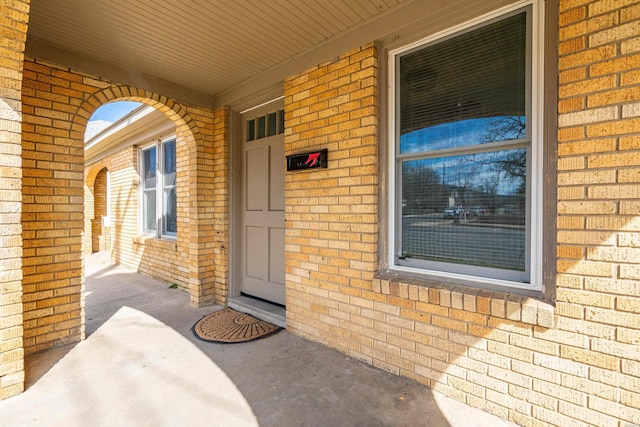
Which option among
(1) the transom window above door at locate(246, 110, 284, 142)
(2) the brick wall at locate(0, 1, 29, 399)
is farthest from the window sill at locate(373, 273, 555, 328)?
(2) the brick wall at locate(0, 1, 29, 399)

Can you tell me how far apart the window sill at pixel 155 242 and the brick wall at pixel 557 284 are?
11.5 feet

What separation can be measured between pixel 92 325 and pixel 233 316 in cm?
153

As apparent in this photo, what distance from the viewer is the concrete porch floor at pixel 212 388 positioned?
75.0 inches

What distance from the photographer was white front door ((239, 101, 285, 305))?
3.61m

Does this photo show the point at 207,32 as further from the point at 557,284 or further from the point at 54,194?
the point at 557,284

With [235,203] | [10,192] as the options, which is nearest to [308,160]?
[235,203]

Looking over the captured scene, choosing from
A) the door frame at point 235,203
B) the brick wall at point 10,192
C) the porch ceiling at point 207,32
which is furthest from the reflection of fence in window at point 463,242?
the brick wall at point 10,192

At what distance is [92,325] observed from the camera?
3.39 m

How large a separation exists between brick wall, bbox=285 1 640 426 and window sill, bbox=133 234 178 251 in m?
3.50

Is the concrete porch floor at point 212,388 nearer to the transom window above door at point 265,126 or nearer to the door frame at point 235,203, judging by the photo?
the door frame at point 235,203

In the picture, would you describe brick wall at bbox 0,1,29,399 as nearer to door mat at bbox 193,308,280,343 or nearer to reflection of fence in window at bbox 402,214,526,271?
door mat at bbox 193,308,280,343

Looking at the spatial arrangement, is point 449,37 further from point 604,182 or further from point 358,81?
point 604,182

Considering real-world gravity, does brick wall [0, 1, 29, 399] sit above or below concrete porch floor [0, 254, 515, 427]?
above

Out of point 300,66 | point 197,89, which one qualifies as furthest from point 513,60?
point 197,89
